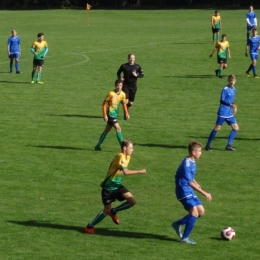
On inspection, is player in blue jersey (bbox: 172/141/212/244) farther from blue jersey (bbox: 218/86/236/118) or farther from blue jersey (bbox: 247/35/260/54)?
blue jersey (bbox: 247/35/260/54)

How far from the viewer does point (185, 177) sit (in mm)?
14688

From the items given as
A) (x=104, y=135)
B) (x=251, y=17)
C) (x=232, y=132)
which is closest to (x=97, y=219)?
(x=104, y=135)

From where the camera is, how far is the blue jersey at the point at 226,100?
2300cm

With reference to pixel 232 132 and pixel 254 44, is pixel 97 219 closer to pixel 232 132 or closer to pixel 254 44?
pixel 232 132

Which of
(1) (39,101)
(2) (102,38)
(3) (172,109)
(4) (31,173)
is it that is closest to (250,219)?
(4) (31,173)

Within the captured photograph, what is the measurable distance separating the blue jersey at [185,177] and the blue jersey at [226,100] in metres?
8.60

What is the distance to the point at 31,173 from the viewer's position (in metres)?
21.2

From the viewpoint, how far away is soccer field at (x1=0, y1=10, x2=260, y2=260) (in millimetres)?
15336

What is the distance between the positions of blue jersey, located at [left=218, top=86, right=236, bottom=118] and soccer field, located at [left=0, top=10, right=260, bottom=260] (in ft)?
4.27

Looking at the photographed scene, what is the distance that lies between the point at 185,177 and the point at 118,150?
31.7 ft

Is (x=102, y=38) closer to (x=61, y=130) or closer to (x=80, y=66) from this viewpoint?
(x=80, y=66)

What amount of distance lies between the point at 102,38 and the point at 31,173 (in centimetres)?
3455

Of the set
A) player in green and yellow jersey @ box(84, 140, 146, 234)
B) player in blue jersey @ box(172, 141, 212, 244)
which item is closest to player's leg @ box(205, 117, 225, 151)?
player in green and yellow jersey @ box(84, 140, 146, 234)

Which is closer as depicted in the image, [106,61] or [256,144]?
[256,144]
